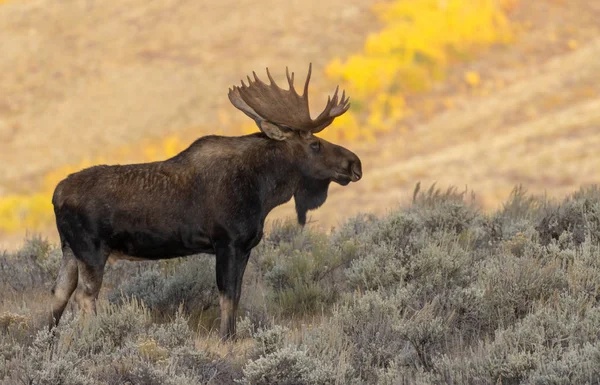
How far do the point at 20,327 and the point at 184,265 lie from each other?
2.01m

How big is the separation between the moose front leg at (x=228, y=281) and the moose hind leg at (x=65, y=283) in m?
1.18

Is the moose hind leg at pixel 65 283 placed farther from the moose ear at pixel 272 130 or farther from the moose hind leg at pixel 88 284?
the moose ear at pixel 272 130

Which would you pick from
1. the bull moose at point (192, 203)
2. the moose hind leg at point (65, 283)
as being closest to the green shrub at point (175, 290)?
the moose hind leg at point (65, 283)

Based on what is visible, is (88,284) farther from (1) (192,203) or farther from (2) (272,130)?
(2) (272,130)

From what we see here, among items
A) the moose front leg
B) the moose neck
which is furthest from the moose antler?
the moose front leg

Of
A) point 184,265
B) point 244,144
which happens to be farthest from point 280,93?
point 184,265

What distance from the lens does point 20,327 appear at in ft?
24.1

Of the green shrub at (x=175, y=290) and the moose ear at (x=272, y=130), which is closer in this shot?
the moose ear at (x=272, y=130)

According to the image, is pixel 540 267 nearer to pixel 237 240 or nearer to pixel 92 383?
pixel 237 240

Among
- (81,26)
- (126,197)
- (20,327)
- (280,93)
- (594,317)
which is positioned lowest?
(594,317)

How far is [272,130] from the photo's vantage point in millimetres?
7852

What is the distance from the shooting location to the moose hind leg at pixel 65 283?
301 inches

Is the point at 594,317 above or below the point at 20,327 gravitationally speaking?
below

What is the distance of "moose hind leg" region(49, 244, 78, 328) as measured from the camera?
7637mm
